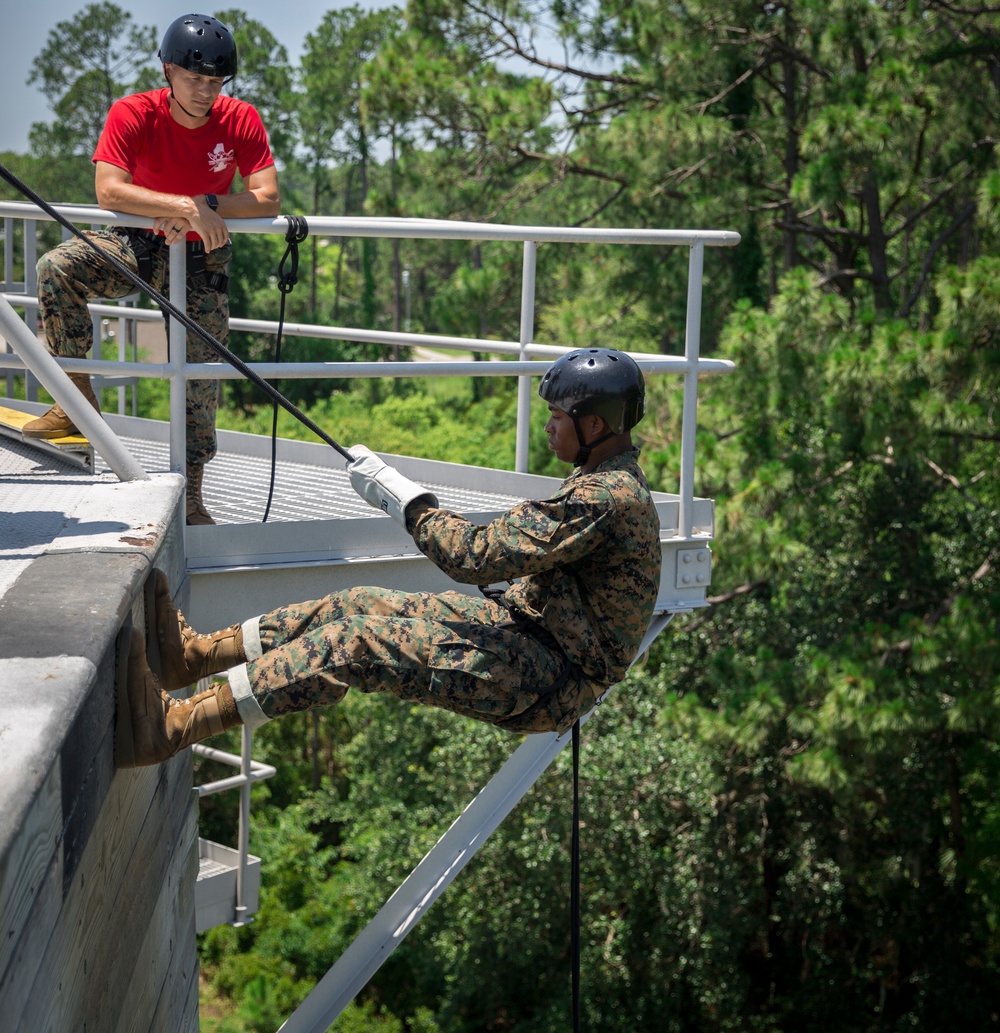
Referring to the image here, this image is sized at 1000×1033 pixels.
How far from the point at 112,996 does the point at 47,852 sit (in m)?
0.94

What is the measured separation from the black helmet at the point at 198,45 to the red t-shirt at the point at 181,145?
198mm

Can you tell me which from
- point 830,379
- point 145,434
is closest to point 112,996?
point 145,434

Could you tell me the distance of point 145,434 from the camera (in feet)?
24.4

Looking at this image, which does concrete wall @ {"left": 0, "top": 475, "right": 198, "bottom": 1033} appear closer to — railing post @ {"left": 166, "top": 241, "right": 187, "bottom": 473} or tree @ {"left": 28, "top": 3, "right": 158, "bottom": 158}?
railing post @ {"left": 166, "top": 241, "right": 187, "bottom": 473}

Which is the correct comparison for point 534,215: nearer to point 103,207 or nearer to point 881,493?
point 881,493

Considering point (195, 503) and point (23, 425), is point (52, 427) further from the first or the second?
point (195, 503)

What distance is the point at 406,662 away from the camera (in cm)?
320

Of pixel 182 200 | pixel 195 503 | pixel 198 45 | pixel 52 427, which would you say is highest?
pixel 198 45

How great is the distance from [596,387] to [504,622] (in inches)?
26.8

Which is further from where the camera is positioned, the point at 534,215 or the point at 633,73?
the point at 534,215

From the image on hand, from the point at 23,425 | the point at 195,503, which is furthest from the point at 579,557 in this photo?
the point at 23,425

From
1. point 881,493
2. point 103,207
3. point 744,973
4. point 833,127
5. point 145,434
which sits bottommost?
point 744,973

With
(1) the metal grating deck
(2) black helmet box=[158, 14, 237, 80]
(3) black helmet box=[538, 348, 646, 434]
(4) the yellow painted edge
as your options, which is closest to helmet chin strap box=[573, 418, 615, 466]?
(3) black helmet box=[538, 348, 646, 434]

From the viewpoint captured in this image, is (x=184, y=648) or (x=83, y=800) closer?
(x=83, y=800)
